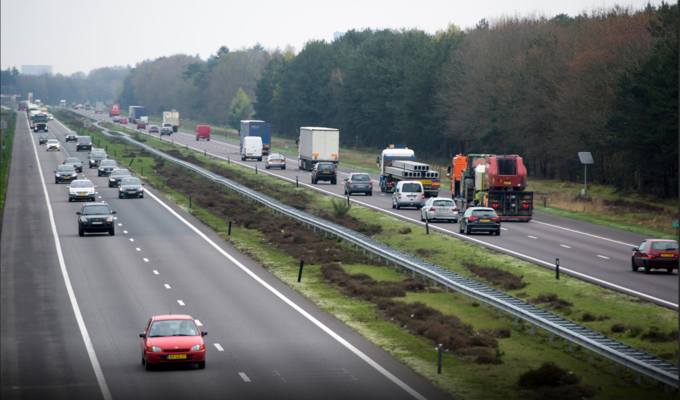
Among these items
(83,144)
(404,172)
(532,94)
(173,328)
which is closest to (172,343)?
(173,328)

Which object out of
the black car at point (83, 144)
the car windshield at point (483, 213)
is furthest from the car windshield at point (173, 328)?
the black car at point (83, 144)

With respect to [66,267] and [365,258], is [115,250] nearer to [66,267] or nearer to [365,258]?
[66,267]

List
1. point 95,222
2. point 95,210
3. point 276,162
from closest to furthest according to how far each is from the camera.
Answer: point 95,222
point 95,210
point 276,162

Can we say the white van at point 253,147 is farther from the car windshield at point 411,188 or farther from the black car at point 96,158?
the car windshield at point 411,188

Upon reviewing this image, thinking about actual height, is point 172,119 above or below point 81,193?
above

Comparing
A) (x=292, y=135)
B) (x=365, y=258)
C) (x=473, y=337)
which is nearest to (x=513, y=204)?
(x=365, y=258)

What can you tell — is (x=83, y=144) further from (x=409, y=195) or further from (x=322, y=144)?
(x=409, y=195)

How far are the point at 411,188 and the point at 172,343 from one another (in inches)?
1483

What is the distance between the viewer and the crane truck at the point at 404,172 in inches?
2334

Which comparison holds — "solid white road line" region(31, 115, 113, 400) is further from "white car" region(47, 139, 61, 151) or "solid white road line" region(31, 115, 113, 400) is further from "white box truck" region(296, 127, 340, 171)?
"white car" region(47, 139, 61, 151)

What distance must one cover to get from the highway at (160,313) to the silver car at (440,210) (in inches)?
506

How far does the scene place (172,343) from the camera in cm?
1956

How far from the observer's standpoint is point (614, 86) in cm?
6681

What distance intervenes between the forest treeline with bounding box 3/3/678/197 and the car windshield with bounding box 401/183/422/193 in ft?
53.2
